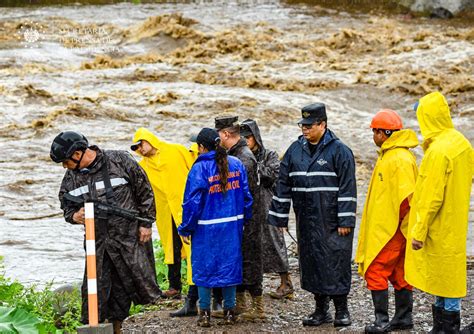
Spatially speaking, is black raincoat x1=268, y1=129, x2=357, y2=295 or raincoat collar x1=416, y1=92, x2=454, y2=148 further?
black raincoat x1=268, y1=129, x2=357, y2=295

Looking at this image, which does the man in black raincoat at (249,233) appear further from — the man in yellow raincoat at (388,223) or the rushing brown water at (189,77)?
the rushing brown water at (189,77)

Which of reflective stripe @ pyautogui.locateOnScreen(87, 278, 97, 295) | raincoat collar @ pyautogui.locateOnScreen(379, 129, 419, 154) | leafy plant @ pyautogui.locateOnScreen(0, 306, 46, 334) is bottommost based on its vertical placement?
leafy plant @ pyautogui.locateOnScreen(0, 306, 46, 334)

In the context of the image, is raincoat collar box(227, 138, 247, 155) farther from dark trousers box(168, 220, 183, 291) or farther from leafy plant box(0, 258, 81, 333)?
leafy plant box(0, 258, 81, 333)

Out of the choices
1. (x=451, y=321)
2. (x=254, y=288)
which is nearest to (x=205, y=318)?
(x=254, y=288)

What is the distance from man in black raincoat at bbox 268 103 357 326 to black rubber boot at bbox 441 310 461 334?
3.06ft

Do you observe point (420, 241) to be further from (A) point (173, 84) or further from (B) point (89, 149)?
(A) point (173, 84)

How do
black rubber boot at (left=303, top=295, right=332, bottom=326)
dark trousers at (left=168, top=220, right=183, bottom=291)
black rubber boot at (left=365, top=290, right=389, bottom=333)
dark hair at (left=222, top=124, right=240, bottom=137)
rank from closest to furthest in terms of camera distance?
black rubber boot at (left=365, top=290, right=389, bottom=333) < black rubber boot at (left=303, top=295, right=332, bottom=326) < dark hair at (left=222, top=124, right=240, bottom=137) < dark trousers at (left=168, top=220, right=183, bottom=291)

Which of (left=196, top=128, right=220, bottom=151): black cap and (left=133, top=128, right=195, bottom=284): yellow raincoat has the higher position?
(left=196, top=128, right=220, bottom=151): black cap

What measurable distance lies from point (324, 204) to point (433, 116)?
114cm

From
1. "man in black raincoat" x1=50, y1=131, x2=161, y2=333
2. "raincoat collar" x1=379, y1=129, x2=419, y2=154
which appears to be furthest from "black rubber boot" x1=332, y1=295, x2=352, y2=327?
"man in black raincoat" x1=50, y1=131, x2=161, y2=333

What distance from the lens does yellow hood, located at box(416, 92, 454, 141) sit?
671 centimetres

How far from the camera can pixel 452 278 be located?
260 inches

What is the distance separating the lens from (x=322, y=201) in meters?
7.34

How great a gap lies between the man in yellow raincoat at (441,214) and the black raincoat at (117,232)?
78.4 inches
